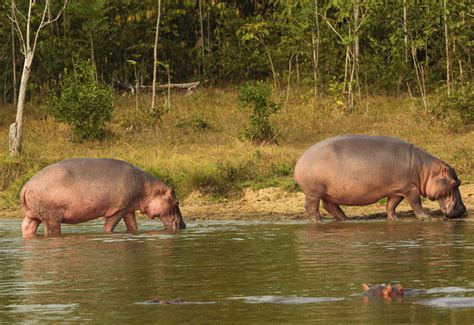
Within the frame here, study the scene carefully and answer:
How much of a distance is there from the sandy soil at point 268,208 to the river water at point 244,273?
0.90m

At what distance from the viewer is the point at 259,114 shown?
784 inches

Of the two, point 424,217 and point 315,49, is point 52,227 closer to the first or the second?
point 424,217

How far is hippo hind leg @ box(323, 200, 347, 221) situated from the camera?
13641mm

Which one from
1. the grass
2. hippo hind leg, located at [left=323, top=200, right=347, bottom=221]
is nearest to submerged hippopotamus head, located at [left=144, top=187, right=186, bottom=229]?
hippo hind leg, located at [left=323, top=200, right=347, bottom=221]

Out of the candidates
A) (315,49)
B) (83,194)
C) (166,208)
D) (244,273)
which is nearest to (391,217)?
(166,208)

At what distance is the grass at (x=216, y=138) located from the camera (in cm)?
1586

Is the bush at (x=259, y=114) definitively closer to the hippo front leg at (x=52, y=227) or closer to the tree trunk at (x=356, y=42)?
the tree trunk at (x=356, y=42)

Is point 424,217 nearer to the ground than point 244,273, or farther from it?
nearer to the ground

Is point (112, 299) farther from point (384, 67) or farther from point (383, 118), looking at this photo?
point (384, 67)

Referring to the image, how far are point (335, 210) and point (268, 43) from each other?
14.7 m

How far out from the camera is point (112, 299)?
301 inches

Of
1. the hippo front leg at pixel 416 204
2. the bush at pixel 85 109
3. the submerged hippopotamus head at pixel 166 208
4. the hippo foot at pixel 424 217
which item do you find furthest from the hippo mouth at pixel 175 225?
the bush at pixel 85 109

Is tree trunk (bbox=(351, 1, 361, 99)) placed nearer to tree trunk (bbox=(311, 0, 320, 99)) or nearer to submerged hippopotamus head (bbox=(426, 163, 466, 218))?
tree trunk (bbox=(311, 0, 320, 99))

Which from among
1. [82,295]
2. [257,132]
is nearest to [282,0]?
[257,132]
